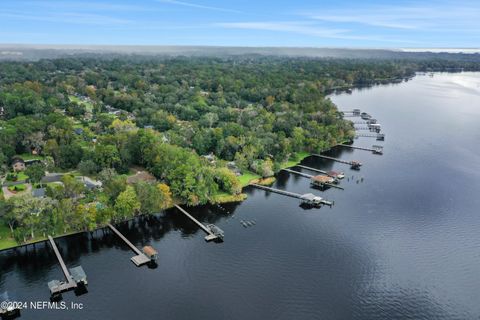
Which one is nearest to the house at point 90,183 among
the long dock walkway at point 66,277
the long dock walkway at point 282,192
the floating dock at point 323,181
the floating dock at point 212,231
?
the long dock walkway at point 66,277

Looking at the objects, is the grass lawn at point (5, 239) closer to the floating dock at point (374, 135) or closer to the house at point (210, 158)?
the house at point (210, 158)

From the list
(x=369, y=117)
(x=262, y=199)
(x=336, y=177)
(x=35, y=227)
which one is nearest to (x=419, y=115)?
(x=369, y=117)

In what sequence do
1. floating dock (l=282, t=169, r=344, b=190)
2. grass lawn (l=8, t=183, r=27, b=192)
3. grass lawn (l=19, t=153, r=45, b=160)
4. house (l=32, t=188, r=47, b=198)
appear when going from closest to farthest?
house (l=32, t=188, r=47, b=198), grass lawn (l=8, t=183, r=27, b=192), floating dock (l=282, t=169, r=344, b=190), grass lawn (l=19, t=153, r=45, b=160)

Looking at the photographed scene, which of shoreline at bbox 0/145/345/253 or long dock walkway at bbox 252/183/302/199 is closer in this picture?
shoreline at bbox 0/145/345/253

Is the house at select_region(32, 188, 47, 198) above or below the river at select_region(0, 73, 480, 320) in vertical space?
above

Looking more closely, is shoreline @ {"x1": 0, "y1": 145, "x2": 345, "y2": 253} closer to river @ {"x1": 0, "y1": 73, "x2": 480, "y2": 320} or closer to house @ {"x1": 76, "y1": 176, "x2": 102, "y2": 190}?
river @ {"x1": 0, "y1": 73, "x2": 480, "y2": 320}

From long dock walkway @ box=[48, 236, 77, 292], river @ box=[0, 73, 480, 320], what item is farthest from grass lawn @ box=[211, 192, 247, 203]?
long dock walkway @ box=[48, 236, 77, 292]
